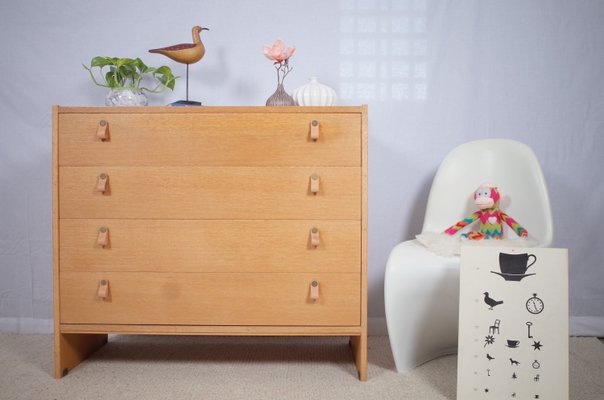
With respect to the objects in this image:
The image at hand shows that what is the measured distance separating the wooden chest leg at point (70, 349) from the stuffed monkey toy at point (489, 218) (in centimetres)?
150

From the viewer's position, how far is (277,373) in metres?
1.50

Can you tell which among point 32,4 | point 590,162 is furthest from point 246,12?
point 590,162

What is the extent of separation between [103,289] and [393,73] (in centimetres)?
150

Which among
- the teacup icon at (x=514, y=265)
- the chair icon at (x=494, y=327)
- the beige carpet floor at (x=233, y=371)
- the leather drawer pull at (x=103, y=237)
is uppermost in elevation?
the leather drawer pull at (x=103, y=237)

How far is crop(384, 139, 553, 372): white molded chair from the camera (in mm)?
1388

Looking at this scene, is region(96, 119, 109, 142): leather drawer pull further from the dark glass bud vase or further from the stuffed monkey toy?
the stuffed monkey toy

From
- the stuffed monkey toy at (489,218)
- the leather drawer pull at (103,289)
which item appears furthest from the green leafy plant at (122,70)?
the stuffed monkey toy at (489,218)

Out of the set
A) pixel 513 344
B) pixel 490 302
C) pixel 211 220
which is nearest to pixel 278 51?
pixel 211 220

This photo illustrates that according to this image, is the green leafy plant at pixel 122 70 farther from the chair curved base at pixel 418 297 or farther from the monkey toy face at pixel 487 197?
the monkey toy face at pixel 487 197

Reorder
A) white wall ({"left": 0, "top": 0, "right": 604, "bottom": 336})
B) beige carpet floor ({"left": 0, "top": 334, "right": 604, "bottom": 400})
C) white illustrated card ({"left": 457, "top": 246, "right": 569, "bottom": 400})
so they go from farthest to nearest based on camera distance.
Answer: white wall ({"left": 0, "top": 0, "right": 604, "bottom": 336}) < beige carpet floor ({"left": 0, "top": 334, "right": 604, "bottom": 400}) < white illustrated card ({"left": 457, "top": 246, "right": 569, "bottom": 400})

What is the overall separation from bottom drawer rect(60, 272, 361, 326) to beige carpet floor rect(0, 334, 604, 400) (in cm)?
21

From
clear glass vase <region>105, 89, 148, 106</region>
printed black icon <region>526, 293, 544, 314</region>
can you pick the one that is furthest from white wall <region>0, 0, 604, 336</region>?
printed black icon <region>526, 293, 544, 314</region>

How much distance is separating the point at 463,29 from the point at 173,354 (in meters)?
1.90

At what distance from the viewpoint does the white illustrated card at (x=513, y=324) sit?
1.21 m
